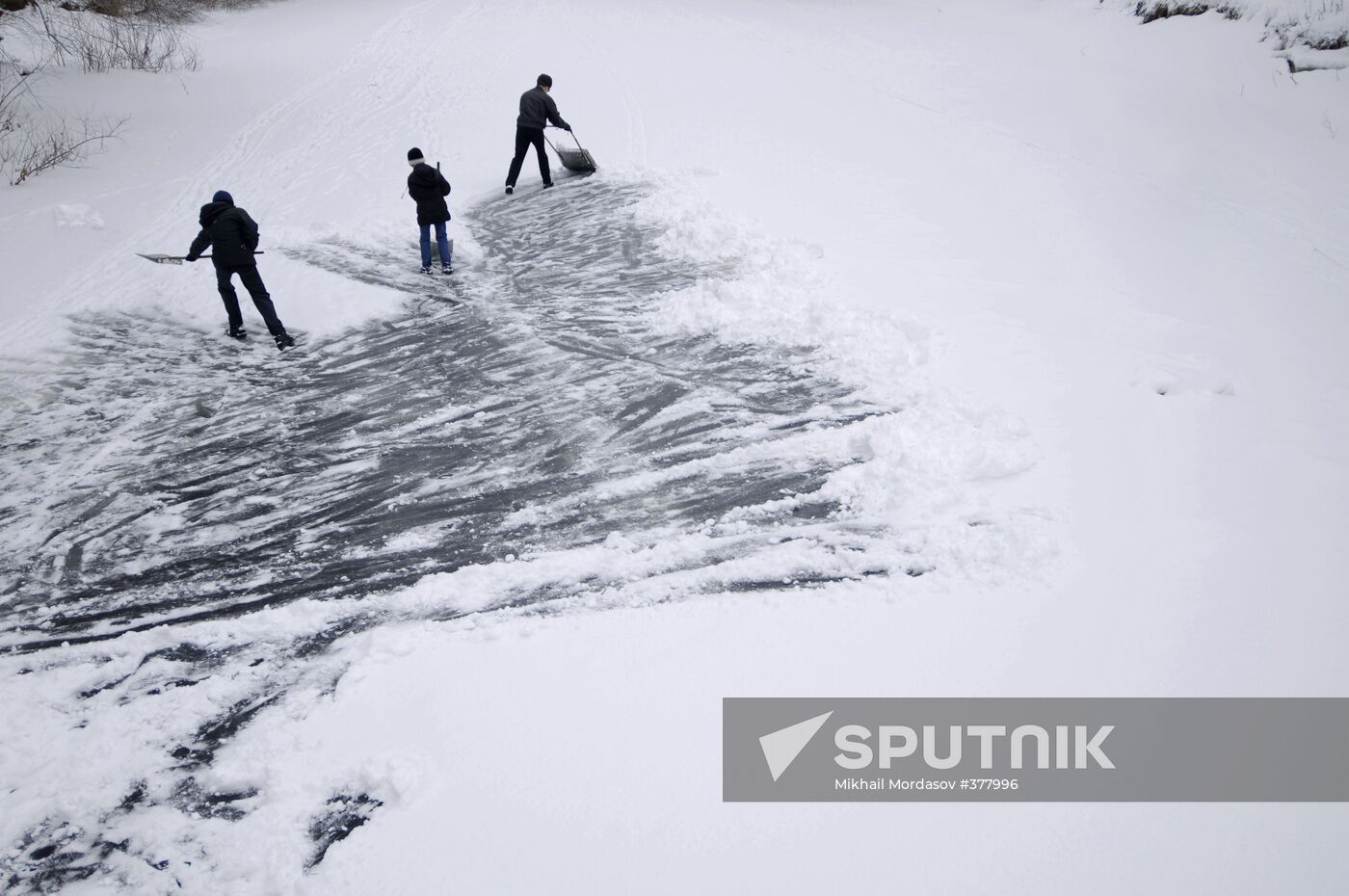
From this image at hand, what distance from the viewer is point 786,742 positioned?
3.51 meters

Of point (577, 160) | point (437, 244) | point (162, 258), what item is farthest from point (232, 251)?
point (577, 160)

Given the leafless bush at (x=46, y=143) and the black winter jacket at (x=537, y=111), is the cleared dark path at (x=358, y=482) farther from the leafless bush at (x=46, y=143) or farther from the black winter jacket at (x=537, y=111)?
the leafless bush at (x=46, y=143)

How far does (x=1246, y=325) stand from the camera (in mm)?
6738

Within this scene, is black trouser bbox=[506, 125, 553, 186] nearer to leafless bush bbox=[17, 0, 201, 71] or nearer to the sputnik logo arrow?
the sputnik logo arrow

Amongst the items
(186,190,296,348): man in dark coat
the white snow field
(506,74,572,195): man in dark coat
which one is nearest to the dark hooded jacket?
the white snow field

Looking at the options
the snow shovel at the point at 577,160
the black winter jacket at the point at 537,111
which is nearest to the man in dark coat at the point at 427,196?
the black winter jacket at the point at 537,111

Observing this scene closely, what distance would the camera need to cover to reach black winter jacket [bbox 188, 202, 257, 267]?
22.7 feet

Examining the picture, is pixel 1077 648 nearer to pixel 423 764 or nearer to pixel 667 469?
pixel 667 469

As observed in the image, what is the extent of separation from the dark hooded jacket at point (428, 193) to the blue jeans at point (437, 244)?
0.24ft

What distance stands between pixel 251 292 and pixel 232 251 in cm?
37

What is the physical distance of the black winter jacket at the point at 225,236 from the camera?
6.91 metres

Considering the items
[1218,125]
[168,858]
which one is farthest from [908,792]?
[1218,125]

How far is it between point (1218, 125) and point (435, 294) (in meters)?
11.0

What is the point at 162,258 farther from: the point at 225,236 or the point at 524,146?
the point at 524,146
